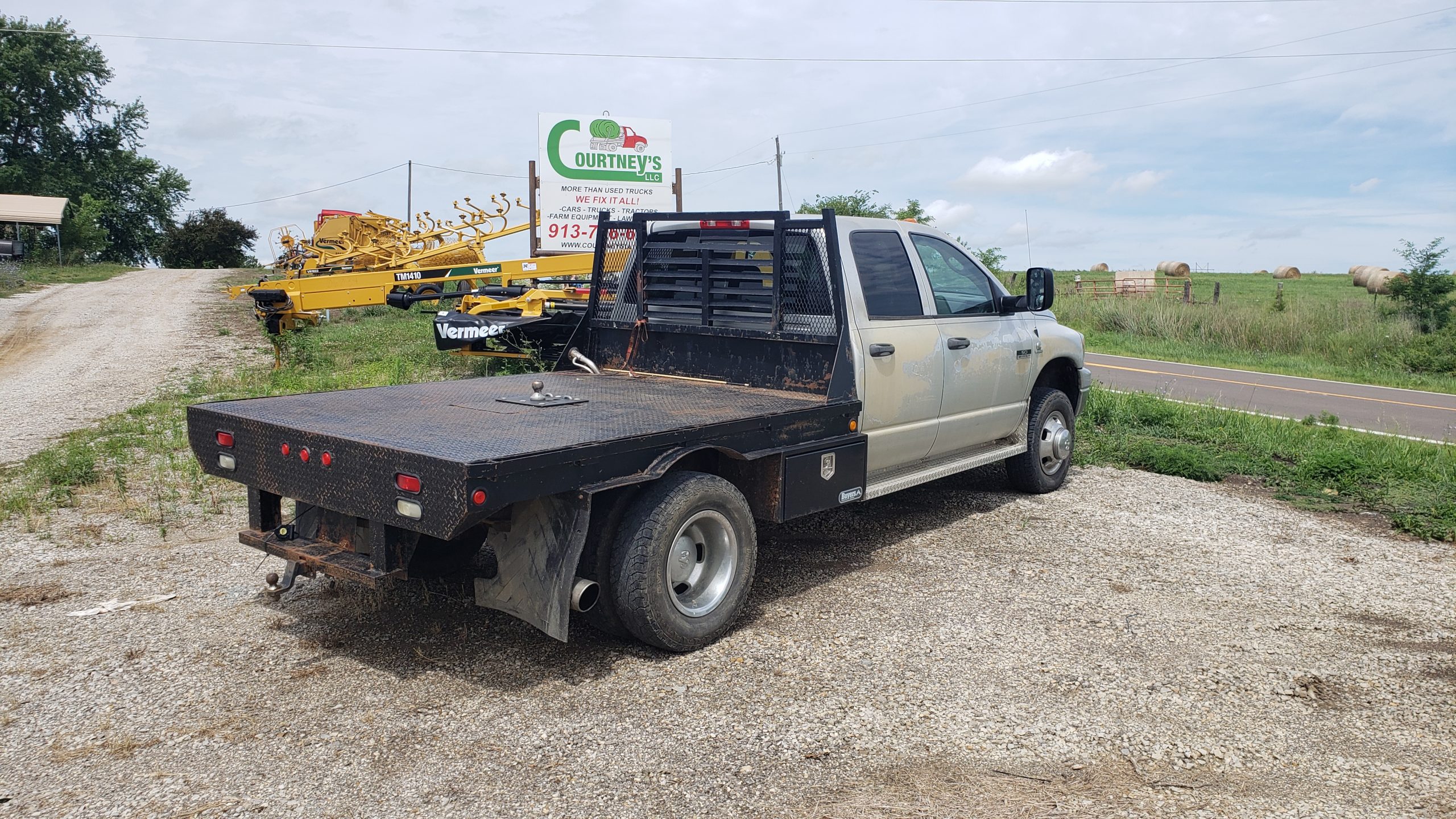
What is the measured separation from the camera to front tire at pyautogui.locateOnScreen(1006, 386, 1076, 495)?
766 centimetres

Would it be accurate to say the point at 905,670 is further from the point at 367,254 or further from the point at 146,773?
the point at 367,254

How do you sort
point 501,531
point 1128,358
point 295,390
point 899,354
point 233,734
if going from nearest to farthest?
point 233,734 < point 501,531 < point 899,354 < point 295,390 < point 1128,358

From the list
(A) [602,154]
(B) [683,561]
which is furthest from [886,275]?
(A) [602,154]

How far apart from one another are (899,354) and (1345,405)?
12.3 meters

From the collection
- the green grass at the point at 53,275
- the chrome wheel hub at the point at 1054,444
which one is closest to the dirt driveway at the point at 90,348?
the green grass at the point at 53,275

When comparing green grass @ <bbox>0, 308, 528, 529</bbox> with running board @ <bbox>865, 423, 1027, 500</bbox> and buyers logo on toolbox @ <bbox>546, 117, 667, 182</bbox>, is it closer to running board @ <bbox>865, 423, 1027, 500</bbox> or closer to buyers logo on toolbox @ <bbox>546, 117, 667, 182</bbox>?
buyers logo on toolbox @ <bbox>546, 117, 667, 182</bbox>

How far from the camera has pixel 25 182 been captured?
55.9 metres

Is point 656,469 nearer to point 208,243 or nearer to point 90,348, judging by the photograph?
point 90,348

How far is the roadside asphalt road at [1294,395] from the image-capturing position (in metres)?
13.6

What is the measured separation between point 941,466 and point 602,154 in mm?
9369

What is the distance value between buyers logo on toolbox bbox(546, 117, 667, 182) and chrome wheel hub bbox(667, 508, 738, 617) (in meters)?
10.4

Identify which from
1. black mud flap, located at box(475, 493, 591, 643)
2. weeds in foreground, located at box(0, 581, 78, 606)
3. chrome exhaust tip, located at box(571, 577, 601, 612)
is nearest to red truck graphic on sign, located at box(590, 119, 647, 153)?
weeds in foreground, located at box(0, 581, 78, 606)

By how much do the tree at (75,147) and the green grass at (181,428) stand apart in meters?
46.9

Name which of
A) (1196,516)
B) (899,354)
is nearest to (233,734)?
(899,354)
